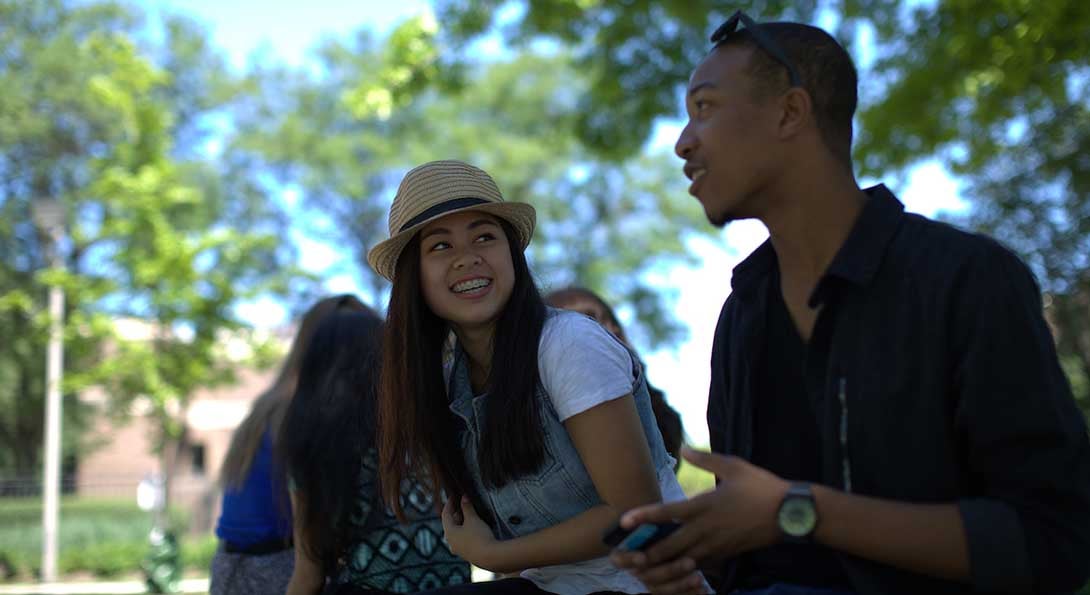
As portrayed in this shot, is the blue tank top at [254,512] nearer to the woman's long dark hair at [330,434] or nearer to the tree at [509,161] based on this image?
the woman's long dark hair at [330,434]

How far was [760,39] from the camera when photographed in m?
1.94

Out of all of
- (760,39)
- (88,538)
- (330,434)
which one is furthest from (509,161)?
(760,39)

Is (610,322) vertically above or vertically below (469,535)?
above

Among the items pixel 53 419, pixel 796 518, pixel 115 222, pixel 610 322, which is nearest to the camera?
pixel 796 518

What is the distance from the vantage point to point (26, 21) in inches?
1131

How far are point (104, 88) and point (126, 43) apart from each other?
1203mm

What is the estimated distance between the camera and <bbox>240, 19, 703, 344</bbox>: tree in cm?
2858

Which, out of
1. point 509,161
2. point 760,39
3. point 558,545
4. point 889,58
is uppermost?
point 509,161

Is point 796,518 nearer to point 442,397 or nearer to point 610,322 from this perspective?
point 442,397

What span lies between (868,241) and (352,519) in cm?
215

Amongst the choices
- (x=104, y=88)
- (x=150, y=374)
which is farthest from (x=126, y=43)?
(x=150, y=374)

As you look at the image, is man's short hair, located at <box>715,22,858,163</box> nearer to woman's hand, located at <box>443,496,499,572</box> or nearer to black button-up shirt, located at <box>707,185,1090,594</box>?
black button-up shirt, located at <box>707,185,1090,594</box>

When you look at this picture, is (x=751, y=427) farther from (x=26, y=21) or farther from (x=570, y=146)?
(x=26, y=21)

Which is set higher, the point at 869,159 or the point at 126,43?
the point at 126,43
